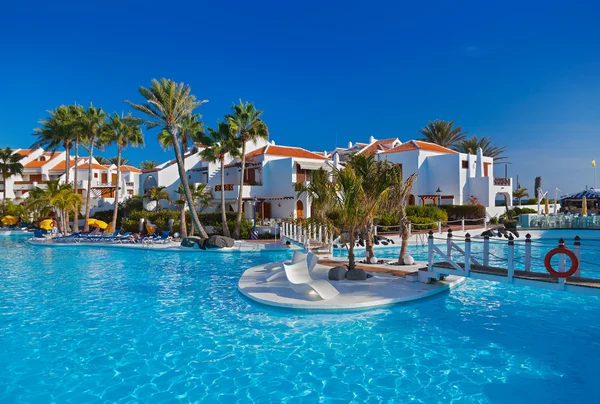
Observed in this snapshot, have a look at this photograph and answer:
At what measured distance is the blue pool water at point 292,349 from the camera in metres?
6.68

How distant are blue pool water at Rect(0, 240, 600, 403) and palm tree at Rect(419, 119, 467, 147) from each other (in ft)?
147

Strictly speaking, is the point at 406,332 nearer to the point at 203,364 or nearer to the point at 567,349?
the point at 567,349

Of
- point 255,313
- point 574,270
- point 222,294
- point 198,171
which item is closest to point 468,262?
point 574,270

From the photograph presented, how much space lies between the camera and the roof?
1608 inches

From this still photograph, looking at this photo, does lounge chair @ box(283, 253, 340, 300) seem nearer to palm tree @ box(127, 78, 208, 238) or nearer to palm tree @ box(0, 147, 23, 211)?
palm tree @ box(127, 78, 208, 238)

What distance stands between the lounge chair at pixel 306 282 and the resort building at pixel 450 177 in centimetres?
2990

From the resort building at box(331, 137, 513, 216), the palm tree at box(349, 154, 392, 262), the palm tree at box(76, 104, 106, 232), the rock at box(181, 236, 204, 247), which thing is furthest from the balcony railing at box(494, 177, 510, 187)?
the palm tree at box(76, 104, 106, 232)

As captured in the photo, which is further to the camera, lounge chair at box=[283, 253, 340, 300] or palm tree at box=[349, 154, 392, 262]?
palm tree at box=[349, 154, 392, 262]

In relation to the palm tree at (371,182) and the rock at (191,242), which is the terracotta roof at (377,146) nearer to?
the rock at (191,242)

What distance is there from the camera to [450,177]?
4319 centimetres

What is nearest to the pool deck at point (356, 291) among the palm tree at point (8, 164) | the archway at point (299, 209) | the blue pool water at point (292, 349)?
the blue pool water at point (292, 349)

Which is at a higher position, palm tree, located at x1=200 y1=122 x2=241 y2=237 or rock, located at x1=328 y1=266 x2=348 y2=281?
palm tree, located at x1=200 y1=122 x2=241 y2=237

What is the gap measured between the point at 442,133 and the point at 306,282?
159 feet

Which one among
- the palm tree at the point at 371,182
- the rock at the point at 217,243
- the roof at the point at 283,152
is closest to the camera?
the palm tree at the point at 371,182
